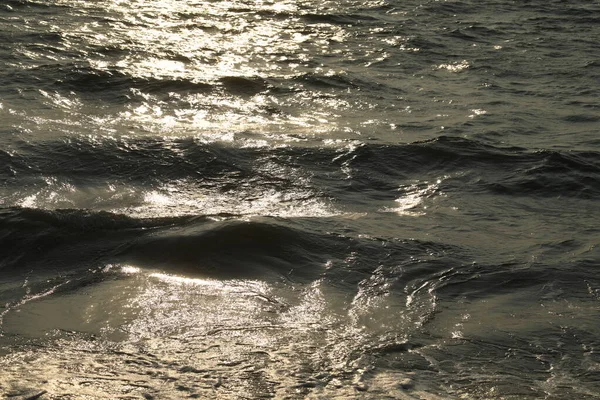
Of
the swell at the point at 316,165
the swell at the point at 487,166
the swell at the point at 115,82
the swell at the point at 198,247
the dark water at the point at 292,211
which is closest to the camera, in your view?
the dark water at the point at 292,211

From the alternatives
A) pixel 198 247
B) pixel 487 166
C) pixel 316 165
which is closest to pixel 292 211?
pixel 198 247

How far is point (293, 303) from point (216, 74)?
4.63m

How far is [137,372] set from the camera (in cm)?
362

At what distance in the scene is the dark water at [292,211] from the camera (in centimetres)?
384

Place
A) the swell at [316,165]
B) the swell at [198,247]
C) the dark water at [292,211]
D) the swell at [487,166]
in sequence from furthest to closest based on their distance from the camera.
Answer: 1. the swell at [487,166]
2. the swell at [316,165]
3. the swell at [198,247]
4. the dark water at [292,211]

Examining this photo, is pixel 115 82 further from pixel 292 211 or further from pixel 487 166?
pixel 487 166

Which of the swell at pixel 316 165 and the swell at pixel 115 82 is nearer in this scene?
the swell at pixel 316 165

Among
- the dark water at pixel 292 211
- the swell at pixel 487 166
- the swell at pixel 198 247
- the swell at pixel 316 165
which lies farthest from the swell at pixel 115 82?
the swell at pixel 198 247

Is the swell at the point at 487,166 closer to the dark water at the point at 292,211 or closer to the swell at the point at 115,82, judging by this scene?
the dark water at the point at 292,211

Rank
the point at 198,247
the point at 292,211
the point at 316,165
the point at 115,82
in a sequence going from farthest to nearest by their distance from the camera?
the point at 115,82, the point at 316,165, the point at 292,211, the point at 198,247

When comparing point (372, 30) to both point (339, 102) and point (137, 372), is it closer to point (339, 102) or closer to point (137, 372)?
point (339, 102)

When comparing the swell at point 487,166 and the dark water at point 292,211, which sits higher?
the dark water at point 292,211

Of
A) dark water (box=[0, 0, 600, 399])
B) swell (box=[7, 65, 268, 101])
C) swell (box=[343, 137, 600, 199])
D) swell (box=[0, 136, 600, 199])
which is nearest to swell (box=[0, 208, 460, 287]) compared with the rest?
dark water (box=[0, 0, 600, 399])

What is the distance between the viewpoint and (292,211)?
5.70 meters
